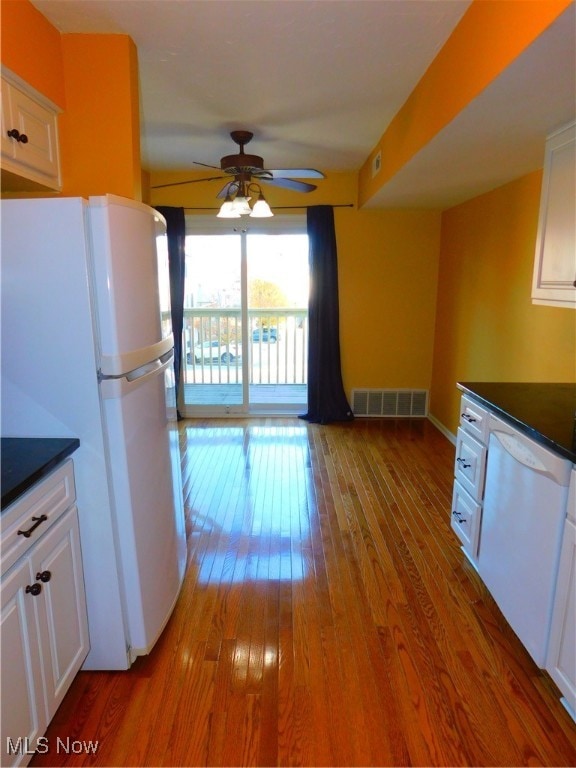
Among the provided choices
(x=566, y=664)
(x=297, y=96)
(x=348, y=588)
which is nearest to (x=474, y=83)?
(x=297, y=96)

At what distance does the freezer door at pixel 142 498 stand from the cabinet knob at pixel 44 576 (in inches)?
11.6

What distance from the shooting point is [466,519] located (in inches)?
95.0

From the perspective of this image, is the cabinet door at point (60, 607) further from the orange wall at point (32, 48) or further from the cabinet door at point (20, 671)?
the orange wall at point (32, 48)

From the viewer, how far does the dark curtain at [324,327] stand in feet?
15.5

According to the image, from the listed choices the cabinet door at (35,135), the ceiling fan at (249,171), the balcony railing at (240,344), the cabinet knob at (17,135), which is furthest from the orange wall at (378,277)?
the cabinet knob at (17,135)

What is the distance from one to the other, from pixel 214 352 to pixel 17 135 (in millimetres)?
3659

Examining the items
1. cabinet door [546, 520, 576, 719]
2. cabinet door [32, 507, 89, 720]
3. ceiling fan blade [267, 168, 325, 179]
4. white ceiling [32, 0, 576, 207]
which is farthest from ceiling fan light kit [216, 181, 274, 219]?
cabinet door [546, 520, 576, 719]

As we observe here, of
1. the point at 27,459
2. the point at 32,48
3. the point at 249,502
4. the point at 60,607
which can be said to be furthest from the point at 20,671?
the point at 32,48

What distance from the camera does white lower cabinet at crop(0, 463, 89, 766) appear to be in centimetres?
124

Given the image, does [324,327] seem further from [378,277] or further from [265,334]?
[265,334]

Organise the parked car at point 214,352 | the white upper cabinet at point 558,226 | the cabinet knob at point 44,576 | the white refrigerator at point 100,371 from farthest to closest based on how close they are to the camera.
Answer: the parked car at point 214,352 → the white upper cabinet at point 558,226 → the white refrigerator at point 100,371 → the cabinet knob at point 44,576

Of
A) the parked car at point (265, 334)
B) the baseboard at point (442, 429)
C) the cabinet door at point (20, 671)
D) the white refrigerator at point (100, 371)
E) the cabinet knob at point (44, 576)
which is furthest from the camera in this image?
the parked car at point (265, 334)

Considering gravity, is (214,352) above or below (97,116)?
below

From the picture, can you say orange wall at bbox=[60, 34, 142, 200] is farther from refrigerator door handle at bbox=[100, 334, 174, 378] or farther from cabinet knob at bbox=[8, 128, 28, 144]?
refrigerator door handle at bbox=[100, 334, 174, 378]
